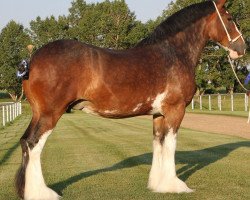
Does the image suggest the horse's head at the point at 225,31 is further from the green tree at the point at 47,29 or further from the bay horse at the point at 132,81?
the green tree at the point at 47,29

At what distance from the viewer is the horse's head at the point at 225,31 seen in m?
8.64

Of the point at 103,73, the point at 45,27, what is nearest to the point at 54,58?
the point at 103,73

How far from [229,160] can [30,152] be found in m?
6.04

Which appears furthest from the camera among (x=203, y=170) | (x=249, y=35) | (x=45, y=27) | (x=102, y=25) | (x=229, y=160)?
(x=45, y=27)

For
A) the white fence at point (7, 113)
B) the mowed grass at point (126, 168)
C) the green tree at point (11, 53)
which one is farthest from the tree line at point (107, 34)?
the mowed grass at point (126, 168)

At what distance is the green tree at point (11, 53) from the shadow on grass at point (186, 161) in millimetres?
83431

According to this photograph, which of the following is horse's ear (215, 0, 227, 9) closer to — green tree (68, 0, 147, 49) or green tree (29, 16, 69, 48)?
green tree (68, 0, 147, 49)

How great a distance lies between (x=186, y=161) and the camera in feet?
39.0

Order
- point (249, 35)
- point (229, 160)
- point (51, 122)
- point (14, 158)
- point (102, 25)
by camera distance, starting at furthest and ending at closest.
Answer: point (102, 25)
point (249, 35)
point (14, 158)
point (229, 160)
point (51, 122)

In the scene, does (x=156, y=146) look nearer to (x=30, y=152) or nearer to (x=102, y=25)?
(x=30, y=152)

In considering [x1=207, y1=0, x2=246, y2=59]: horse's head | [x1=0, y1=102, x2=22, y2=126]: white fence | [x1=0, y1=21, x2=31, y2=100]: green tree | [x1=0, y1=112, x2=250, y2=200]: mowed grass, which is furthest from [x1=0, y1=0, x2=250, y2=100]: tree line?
[x1=207, y1=0, x2=246, y2=59]: horse's head

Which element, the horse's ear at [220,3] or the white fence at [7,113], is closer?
the horse's ear at [220,3]

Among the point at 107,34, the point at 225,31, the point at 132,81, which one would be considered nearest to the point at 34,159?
the point at 132,81

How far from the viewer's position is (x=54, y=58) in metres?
7.32
